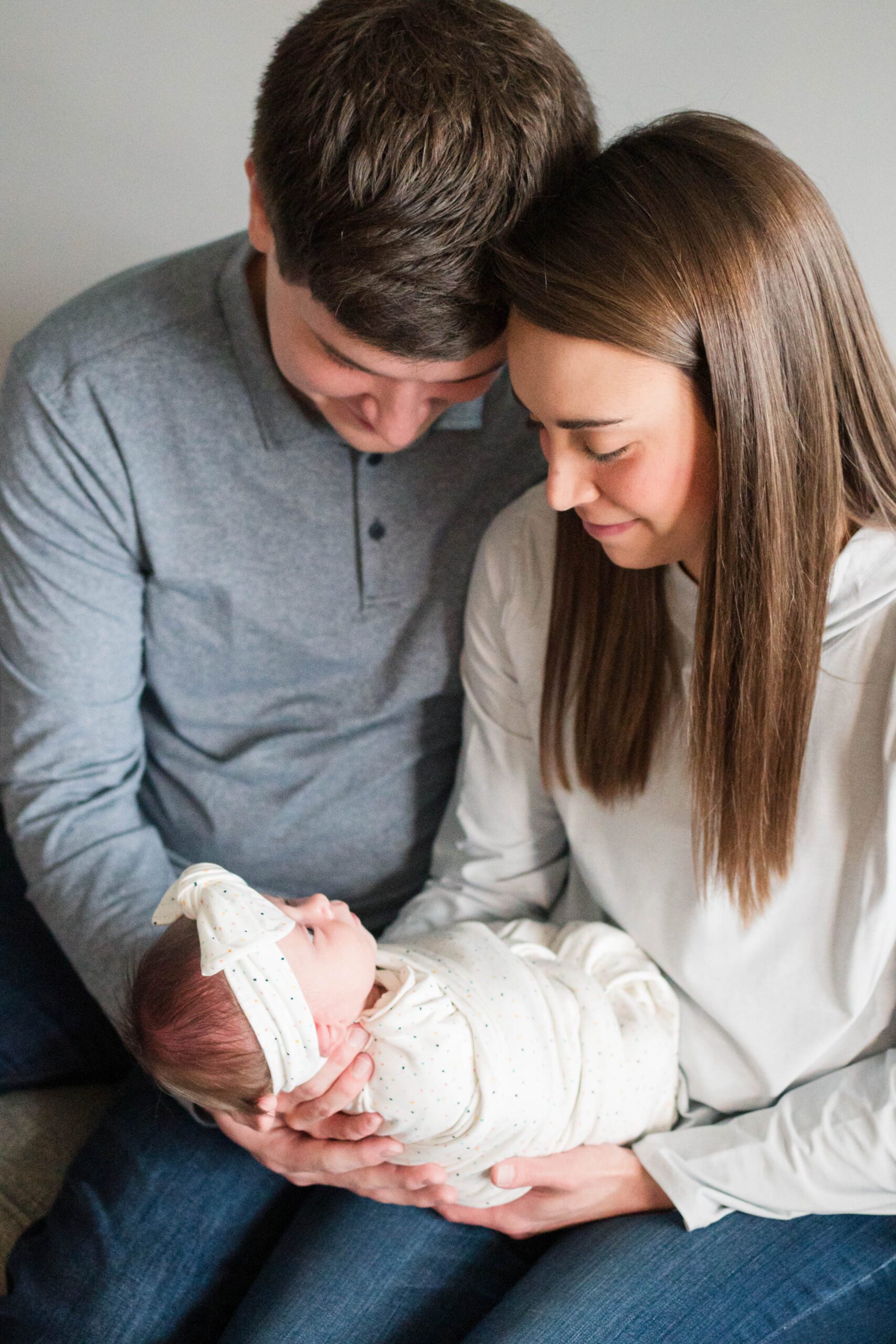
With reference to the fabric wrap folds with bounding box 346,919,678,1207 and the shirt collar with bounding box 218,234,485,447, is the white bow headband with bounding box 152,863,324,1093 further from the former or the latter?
the shirt collar with bounding box 218,234,485,447

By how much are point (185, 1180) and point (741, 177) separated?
130 centimetres

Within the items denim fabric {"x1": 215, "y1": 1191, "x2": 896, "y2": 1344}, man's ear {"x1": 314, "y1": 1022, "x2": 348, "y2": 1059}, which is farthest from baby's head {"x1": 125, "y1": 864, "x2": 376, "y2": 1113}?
denim fabric {"x1": 215, "y1": 1191, "x2": 896, "y2": 1344}


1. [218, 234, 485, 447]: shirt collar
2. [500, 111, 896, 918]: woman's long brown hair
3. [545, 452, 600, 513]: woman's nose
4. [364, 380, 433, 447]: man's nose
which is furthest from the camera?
[218, 234, 485, 447]: shirt collar

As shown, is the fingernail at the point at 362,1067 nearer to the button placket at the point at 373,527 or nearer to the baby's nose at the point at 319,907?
the baby's nose at the point at 319,907

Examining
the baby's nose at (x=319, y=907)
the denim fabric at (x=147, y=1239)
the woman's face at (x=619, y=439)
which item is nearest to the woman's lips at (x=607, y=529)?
the woman's face at (x=619, y=439)

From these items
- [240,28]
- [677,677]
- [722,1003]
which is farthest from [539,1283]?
[240,28]

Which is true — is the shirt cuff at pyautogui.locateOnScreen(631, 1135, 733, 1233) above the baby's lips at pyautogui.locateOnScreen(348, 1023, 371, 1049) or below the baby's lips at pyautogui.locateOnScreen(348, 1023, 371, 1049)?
below

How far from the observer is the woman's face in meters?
1.02

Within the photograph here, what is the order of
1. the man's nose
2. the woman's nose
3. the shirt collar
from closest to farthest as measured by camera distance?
the woman's nose < the man's nose < the shirt collar

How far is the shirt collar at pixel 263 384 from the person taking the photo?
141 centimetres

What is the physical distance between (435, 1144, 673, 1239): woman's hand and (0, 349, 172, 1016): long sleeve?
0.56 metres

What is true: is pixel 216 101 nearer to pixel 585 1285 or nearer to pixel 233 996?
pixel 233 996

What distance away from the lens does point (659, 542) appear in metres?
1.15

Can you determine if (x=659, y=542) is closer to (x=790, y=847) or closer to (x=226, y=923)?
(x=790, y=847)
